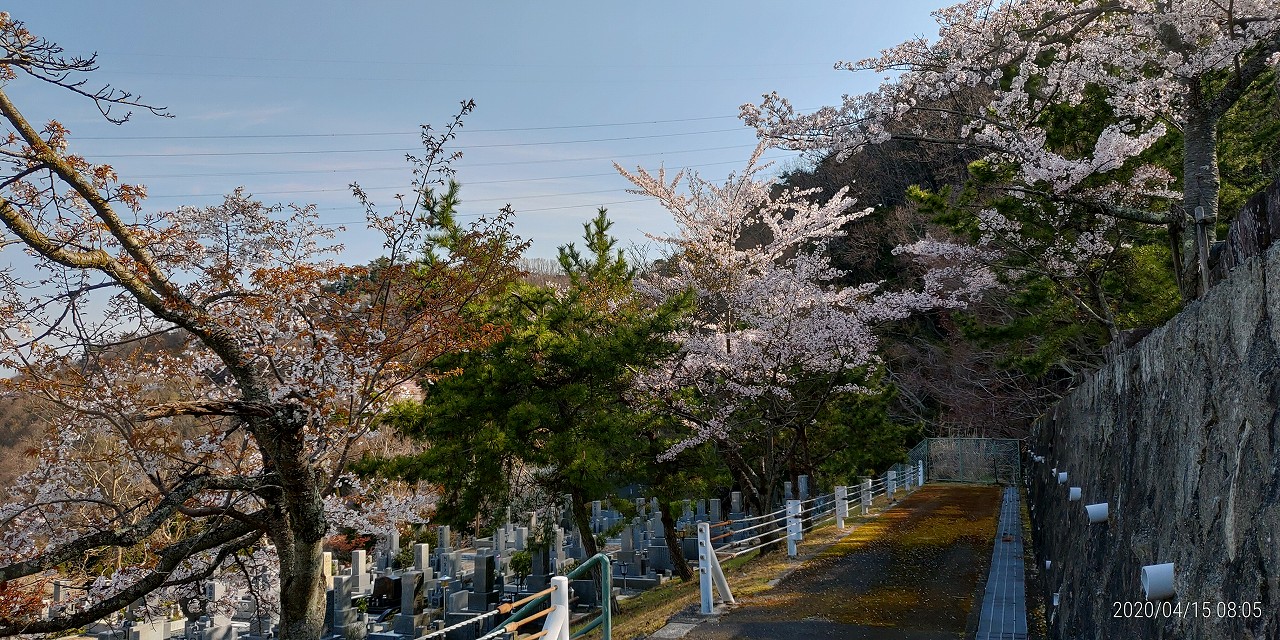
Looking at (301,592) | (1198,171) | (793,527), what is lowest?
(793,527)

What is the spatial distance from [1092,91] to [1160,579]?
11340 mm

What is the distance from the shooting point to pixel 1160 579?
2932mm

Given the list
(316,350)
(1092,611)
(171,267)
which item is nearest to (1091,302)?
(1092,611)

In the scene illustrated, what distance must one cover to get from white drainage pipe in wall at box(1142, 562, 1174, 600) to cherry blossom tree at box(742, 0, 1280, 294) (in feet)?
20.6

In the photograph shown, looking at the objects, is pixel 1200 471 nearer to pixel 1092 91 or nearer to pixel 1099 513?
pixel 1099 513

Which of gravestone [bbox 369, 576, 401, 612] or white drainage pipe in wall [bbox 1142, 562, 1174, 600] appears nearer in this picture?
white drainage pipe in wall [bbox 1142, 562, 1174, 600]

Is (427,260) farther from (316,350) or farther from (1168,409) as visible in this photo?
(1168,409)

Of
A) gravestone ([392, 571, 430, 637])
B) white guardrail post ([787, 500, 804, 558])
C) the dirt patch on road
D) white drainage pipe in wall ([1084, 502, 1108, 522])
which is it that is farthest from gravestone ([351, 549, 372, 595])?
white drainage pipe in wall ([1084, 502, 1108, 522])

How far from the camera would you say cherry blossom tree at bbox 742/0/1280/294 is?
8.36 metres

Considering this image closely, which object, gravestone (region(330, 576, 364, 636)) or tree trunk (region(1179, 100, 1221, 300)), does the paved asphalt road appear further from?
gravestone (region(330, 576, 364, 636))

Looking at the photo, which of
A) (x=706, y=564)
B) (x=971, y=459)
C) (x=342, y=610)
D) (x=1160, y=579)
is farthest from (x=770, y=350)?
(x=971, y=459)

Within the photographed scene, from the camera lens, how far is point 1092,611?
4.65 m

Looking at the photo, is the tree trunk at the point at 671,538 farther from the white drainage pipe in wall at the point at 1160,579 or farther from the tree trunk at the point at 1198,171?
the white drainage pipe in wall at the point at 1160,579

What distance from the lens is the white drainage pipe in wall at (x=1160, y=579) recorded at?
2916 millimetres
